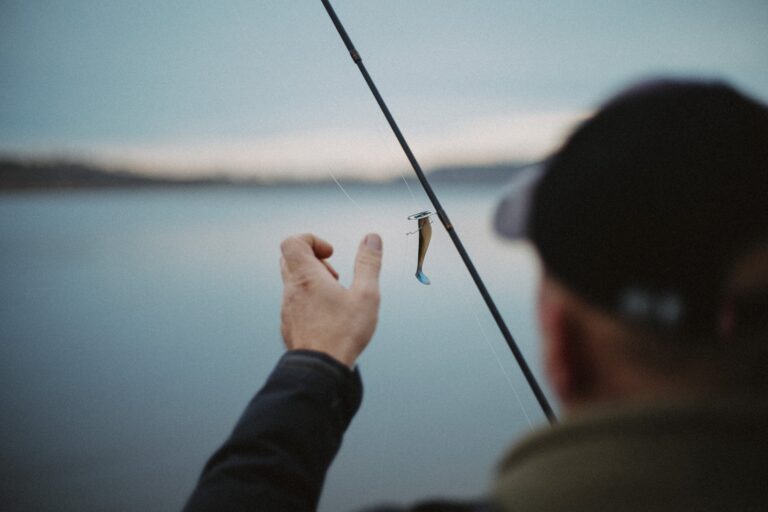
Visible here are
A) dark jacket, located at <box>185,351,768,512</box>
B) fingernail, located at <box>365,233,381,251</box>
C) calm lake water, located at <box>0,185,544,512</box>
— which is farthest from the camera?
calm lake water, located at <box>0,185,544,512</box>

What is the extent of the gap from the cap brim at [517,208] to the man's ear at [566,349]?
79mm

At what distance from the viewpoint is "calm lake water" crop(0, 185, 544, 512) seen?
3.62m

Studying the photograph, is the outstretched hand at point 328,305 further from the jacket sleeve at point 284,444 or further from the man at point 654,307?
the man at point 654,307

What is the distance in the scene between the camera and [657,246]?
1.33 ft

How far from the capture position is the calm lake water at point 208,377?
11.9 feet

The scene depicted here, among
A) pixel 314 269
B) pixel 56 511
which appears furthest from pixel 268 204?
pixel 314 269

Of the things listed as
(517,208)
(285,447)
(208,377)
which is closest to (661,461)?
(517,208)

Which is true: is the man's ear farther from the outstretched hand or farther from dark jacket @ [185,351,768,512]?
the outstretched hand

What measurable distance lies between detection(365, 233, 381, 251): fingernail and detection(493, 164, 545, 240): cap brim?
0.90ft

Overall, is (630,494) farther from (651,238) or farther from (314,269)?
(314,269)

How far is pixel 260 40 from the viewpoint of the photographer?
2.43 meters

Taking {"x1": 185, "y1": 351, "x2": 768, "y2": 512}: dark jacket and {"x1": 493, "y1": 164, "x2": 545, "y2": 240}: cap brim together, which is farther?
{"x1": 493, "y1": 164, "x2": 545, "y2": 240}: cap brim

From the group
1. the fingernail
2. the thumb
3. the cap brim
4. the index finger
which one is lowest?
the cap brim

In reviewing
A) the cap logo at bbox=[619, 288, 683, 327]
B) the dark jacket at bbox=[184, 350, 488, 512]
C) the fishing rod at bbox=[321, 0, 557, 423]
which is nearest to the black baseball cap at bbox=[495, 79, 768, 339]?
the cap logo at bbox=[619, 288, 683, 327]
